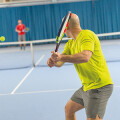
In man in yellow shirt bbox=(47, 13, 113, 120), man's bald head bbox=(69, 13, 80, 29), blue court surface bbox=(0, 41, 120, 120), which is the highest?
man's bald head bbox=(69, 13, 80, 29)

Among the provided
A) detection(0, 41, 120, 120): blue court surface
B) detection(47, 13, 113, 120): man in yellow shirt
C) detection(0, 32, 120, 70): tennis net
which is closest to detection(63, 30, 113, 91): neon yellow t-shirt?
detection(47, 13, 113, 120): man in yellow shirt

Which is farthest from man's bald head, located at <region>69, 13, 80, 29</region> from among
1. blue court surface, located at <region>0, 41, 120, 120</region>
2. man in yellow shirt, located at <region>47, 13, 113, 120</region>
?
blue court surface, located at <region>0, 41, 120, 120</region>

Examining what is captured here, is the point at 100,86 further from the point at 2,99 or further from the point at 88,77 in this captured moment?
the point at 2,99

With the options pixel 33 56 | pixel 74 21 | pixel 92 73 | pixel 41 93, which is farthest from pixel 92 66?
pixel 33 56

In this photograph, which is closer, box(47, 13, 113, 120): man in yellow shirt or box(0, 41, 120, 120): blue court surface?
box(47, 13, 113, 120): man in yellow shirt

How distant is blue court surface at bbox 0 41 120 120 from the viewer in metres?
4.14

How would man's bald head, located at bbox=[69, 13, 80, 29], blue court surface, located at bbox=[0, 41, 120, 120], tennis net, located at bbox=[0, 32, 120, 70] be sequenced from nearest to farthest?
man's bald head, located at bbox=[69, 13, 80, 29] < blue court surface, located at bbox=[0, 41, 120, 120] < tennis net, located at bbox=[0, 32, 120, 70]

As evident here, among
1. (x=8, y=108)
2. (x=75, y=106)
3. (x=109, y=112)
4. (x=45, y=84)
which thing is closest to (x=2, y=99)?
(x=8, y=108)

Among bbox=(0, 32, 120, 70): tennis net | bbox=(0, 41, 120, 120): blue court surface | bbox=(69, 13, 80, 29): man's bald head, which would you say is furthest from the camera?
bbox=(0, 32, 120, 70): tennis net

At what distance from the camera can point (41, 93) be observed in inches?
211

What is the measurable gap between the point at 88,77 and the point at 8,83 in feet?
14.7

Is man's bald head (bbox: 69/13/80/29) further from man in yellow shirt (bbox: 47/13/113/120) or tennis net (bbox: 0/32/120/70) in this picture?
tennis net (bbox: 0/32/120/70)

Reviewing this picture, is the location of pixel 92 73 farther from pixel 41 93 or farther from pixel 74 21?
pixel 41 93

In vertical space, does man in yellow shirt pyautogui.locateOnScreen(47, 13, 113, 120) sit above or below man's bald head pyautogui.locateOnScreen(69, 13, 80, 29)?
below
